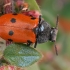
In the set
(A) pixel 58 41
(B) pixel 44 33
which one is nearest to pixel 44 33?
(B) pixel 44 33

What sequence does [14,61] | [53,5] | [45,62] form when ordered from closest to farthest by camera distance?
[14,61]
[45,62]
[53,5]

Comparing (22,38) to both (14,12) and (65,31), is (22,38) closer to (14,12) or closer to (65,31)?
(14,12)

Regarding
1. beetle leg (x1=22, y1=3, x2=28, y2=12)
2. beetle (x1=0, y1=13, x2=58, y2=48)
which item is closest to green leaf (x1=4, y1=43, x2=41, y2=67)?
beetle (x1=0, y1=13, x2=58, y2=48)

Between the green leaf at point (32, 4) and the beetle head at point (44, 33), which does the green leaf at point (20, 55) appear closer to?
the beetle head at point (44, 33)

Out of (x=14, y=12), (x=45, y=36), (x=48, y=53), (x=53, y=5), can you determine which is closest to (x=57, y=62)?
(x=48, y=53)

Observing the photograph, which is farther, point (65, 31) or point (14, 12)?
point (65, 31)

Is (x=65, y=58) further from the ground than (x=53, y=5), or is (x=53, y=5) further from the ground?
(x=53, y=5)

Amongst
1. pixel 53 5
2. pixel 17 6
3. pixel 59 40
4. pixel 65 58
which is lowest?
pixel 65 58

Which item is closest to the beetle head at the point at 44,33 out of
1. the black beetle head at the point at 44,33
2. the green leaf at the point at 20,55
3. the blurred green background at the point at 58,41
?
the black beetle head at the point at 44,33

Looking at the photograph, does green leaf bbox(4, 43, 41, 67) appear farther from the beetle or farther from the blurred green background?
the blurred green background

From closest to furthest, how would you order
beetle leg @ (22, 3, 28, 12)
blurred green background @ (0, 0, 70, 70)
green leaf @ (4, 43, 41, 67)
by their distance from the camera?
green leaf @ (4, 43, 41, 67), beetle leg @ (22, 3, 28, 12), blurred green background @ (0, 0, 70, 70)
